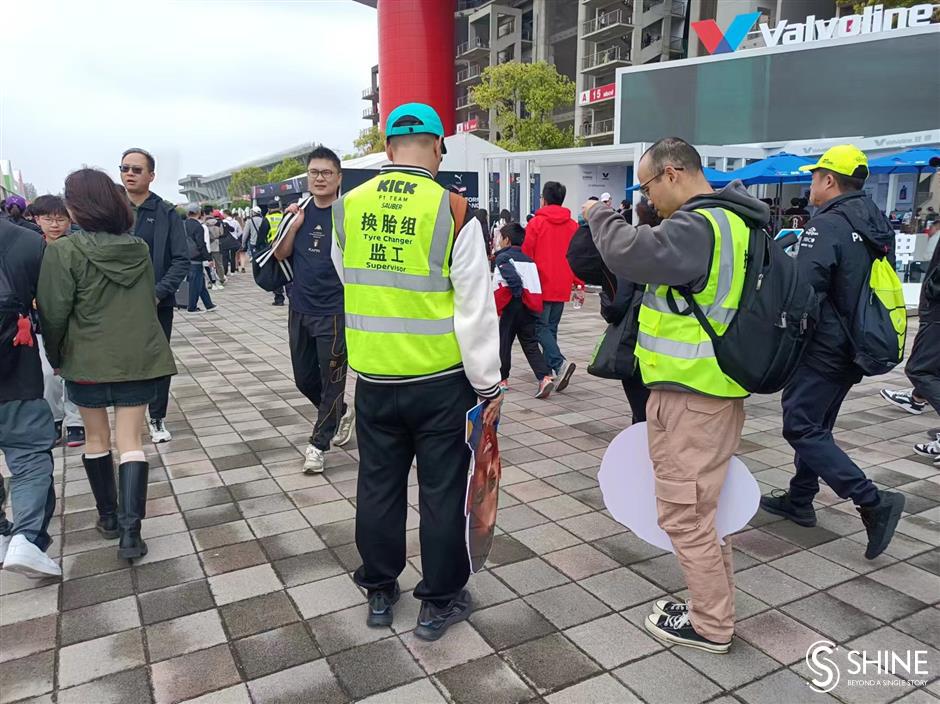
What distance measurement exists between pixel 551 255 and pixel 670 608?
4.26 meters

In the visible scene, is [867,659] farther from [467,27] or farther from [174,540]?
[467,27]

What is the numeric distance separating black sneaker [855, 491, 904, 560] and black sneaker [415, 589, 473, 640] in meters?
2.01

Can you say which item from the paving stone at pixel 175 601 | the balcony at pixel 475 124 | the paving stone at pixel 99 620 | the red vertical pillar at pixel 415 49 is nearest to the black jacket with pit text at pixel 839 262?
the paving stone at pixel 175 601

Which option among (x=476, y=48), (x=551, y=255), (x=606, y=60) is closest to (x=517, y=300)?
(x=551, y=255)

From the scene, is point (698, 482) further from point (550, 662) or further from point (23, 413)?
point (23, 413)

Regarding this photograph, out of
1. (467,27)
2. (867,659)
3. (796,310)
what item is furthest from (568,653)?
(467,27)

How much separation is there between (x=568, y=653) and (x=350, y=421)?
9.45ft

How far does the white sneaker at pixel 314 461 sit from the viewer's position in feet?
14.4

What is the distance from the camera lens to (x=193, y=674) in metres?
2.46

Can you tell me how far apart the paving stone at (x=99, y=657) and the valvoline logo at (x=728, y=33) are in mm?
20803

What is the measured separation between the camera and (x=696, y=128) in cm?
1739

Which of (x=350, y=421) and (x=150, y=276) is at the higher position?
(x=150, y=276)

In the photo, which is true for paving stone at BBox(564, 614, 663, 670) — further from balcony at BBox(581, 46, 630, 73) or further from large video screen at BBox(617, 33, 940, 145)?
balcony at BBox(581, 46, 630, 73)

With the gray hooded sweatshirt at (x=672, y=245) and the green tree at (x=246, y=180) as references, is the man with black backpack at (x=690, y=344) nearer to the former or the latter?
the gray hooded sweatshirt at (x=672, y=245)
